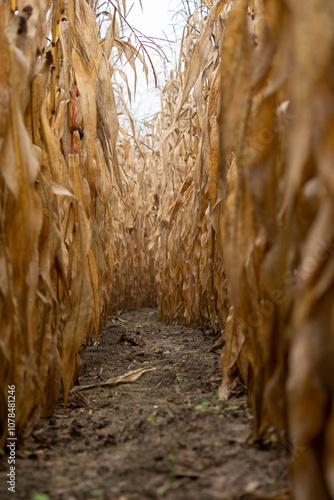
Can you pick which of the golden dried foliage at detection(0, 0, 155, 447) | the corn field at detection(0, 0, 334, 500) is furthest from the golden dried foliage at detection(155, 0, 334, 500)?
the golden dried foliage at detection(0, 0, 155, 447)

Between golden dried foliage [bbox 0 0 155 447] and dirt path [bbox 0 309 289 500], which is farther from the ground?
golden dried foliage [bbox 0 0 155 447]

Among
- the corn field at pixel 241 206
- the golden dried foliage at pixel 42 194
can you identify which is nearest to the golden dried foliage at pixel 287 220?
the corn field at pixel 241 206

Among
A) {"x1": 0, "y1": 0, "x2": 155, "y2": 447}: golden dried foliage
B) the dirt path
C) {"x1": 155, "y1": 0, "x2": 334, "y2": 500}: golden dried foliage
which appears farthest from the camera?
{"x1": 0, "y1": 0, "x2": 155, "y2": 447}: golden dried foliage

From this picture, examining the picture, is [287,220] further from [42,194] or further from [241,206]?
[42,194]

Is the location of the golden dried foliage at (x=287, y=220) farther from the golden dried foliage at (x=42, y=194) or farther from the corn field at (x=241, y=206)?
the golden dried foliage at (x=42, y=194)

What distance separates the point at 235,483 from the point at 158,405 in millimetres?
446

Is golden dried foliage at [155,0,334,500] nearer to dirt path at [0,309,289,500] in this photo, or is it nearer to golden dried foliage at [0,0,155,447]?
dirt path at [0,309,289,500]

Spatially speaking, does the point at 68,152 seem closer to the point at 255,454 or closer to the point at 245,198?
the point at 245,198

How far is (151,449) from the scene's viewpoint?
2.31ft

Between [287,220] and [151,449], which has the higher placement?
[287,220]

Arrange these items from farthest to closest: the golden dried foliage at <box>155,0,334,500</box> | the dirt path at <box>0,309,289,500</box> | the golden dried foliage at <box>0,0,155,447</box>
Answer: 1. the golden dried foliage at <box>0,0,155,447</box>
2. the dirt path at <box>0,309,289,500</box>
3. the golden dried foliage at <box>155,0,334,500</box>

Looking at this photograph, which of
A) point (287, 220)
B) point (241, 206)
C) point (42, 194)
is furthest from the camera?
point (42, 194)

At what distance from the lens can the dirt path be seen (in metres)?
0.58

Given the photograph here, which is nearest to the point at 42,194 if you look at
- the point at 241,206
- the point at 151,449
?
the point at 241,206
